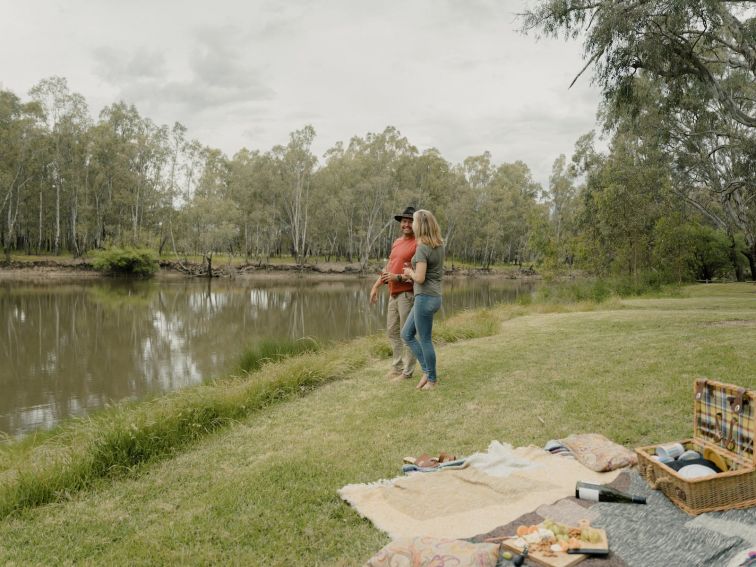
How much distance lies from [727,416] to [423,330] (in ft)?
10.6

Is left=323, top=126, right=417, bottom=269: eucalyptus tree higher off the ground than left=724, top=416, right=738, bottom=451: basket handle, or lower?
higher

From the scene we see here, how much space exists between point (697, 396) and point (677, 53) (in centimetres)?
1003

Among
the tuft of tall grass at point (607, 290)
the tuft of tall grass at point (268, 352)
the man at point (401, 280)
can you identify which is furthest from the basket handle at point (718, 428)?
the tuft of tall grass at point (607, 290)

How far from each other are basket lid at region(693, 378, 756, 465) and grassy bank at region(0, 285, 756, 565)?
760 millimetres

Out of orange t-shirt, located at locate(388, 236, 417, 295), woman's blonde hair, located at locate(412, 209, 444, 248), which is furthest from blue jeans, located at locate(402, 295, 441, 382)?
woman's blonde hair, located at locate(412, 209, 444, 248)

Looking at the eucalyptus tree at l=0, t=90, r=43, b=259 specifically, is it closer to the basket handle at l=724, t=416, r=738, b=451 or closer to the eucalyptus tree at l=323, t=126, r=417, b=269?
the eucalyptus tree at l=323, t=126, r=417, b=269

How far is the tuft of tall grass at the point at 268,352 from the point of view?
983cm

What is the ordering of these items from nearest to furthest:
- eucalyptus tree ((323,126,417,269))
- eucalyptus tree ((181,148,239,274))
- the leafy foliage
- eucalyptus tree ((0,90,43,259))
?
1. eucalyptus tree ((0,90,43,259))
2. the leafy foliage
3. eucalyptus tree ((181,148,239,274))
4. eucalyptus tree ((323,126,417,269))

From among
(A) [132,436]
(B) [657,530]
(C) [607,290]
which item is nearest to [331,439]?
(A) [132,436]

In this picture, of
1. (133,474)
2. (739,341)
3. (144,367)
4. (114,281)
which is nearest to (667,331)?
(739,341)

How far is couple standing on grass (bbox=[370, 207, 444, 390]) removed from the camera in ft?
20.3

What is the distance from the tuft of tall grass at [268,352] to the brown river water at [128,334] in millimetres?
933

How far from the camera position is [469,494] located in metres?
3.61

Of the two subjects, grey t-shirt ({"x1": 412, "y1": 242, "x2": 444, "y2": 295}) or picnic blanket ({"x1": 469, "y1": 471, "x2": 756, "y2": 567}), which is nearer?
picnic blanket ({"x1": 469, "y1": 471, "x2": 756, "y2": 567})
